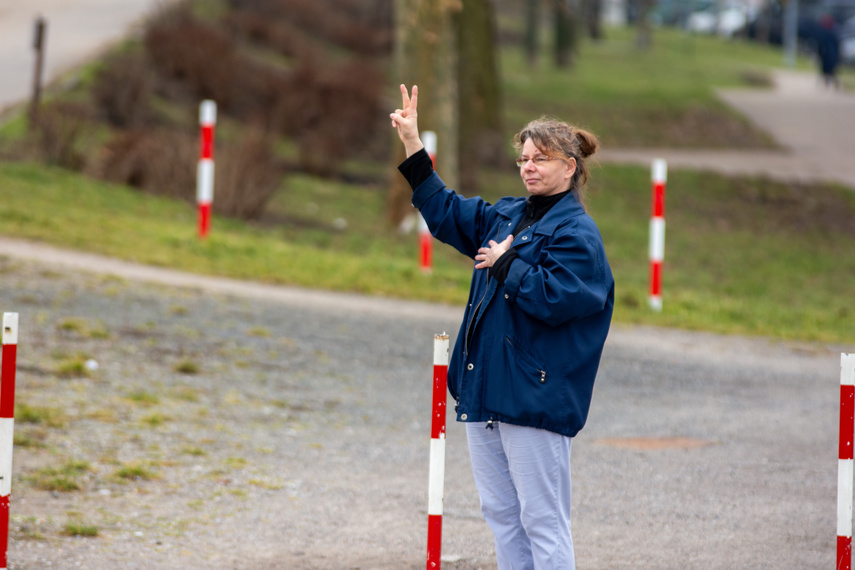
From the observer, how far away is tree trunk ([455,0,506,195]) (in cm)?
1993

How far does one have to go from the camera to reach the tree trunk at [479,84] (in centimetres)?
1993

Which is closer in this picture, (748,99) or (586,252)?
(586,252)

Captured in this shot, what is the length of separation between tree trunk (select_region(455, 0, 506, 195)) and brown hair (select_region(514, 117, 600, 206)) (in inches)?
605

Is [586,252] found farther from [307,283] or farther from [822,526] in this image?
[307,283]

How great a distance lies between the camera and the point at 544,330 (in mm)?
3697

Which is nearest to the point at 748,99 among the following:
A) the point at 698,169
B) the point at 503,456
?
the point at 698,169

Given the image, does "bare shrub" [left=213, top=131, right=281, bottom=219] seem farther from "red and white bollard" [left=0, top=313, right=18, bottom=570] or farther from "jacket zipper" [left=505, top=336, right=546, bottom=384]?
"jacket zipper" [left=505, top=336, right=546, bottom=384]

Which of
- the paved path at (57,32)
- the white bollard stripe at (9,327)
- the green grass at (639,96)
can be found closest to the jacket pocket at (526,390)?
the white bollard stripe at (9,327)

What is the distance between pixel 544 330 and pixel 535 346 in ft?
0.19

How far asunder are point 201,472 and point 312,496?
642 mm

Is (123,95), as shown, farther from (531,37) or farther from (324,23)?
(531,37)

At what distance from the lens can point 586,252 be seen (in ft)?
12.1

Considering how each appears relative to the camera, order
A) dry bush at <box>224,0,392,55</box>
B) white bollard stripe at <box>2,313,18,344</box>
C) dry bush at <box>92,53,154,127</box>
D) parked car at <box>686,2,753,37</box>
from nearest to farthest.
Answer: white bollard stripe at <box>2,313,18,344</box>, dry bush at <box>92,53,154,127</box>, dry bush at <box>224,0,392,55</box>, parked car at <box>686,2,753,37</box>

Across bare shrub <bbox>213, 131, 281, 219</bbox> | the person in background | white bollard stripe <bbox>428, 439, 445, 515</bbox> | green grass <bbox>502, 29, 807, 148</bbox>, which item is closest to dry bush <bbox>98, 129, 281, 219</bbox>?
bare shrub <bbox>213, 131, 281, 219</bbox>
